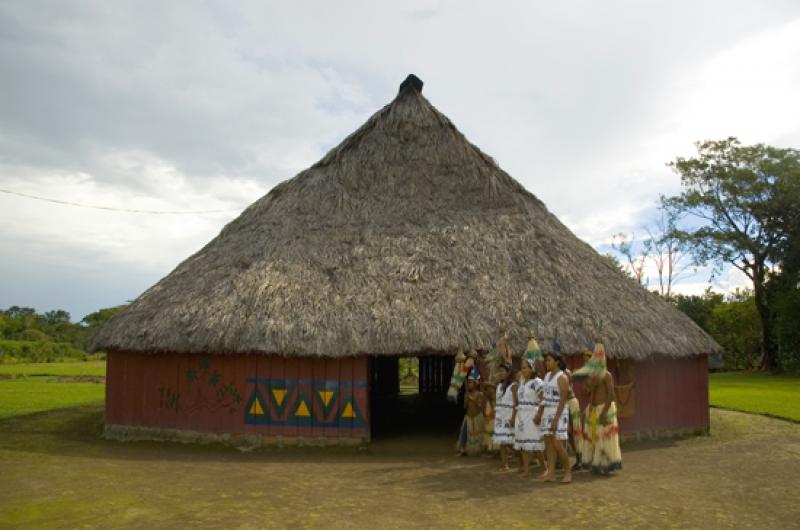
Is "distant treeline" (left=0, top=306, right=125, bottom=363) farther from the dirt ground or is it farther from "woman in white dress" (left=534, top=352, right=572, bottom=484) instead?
"woman in white dress" (left=534, top=352, right=572, bottom=484)

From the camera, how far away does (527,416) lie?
7508 mm

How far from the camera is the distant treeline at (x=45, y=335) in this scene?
112 feet

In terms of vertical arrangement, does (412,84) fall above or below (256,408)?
above

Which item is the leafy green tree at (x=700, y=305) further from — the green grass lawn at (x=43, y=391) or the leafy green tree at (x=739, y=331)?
the green grass lawn at (x=43, y=391)

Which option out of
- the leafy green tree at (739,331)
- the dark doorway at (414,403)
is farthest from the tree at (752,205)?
the dark doorway at (414,403)

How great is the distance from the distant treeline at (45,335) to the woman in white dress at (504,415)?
24689mm

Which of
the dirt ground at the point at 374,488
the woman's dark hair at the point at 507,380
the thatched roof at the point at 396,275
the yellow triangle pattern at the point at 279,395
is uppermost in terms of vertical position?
the thatched roof at the point at 396,275

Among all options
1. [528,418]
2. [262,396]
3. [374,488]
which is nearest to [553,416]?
[528,418]

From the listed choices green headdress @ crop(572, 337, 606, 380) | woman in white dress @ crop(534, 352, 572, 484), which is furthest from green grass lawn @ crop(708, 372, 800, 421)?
woman in white dress @ crop(534, 352, 572, 484)

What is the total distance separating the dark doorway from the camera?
38.8 feet

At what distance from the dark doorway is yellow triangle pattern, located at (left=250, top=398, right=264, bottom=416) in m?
2.12

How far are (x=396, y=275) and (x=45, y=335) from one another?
40.2 m

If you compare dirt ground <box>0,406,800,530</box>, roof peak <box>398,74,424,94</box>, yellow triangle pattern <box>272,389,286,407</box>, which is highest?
roof peak <box>398,74,424,94</box>

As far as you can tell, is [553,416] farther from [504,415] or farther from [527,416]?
[504,415]
